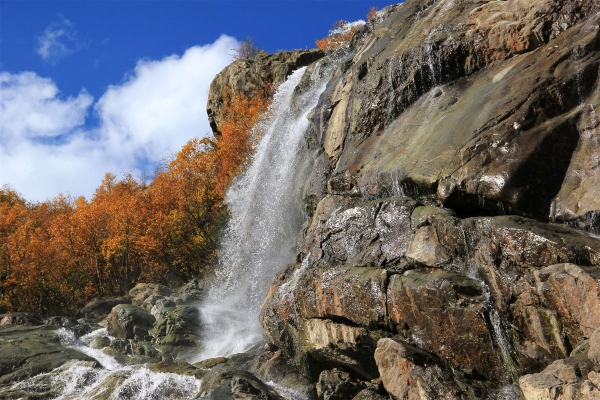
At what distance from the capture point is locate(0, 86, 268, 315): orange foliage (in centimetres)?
3778

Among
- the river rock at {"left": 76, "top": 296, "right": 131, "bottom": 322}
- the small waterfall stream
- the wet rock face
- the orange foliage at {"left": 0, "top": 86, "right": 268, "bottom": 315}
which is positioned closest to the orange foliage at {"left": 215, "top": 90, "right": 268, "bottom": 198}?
the orange foliage at {"left": 0, "top": 86, "right": 268, "bottom": 315}

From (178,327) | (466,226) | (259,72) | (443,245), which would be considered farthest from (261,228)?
(259,72)

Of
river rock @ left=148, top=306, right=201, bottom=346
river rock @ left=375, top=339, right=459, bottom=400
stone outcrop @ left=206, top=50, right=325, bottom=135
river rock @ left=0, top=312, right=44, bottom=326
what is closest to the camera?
river rock @ left=375, top=339, right=459, bottom=400

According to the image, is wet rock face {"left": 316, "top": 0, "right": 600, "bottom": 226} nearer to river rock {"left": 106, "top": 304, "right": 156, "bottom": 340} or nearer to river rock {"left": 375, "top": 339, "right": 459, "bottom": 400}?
river rock {"left": 375, "top": 339, "right": 459, "bottom": 400}

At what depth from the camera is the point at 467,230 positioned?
1222cm

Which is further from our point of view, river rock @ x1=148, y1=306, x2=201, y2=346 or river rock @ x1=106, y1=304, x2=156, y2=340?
river rock @ x1=106, y1=304, x2=156, y2=340

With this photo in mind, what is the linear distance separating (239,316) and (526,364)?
1524 cm

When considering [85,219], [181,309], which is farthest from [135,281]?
[181,309]

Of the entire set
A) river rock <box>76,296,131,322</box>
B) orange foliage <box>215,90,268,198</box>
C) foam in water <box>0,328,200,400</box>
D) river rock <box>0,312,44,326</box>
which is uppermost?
orange foliage <box>215,90,268,198</box>

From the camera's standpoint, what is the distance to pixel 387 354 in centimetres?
1183

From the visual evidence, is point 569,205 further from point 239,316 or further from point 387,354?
point 239,316

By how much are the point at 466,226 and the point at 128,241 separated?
31109 mm

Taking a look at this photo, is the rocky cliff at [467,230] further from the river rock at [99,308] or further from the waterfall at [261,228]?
the river rock at [99,308]

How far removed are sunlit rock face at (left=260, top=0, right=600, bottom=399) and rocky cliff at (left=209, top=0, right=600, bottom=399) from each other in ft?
0.12
